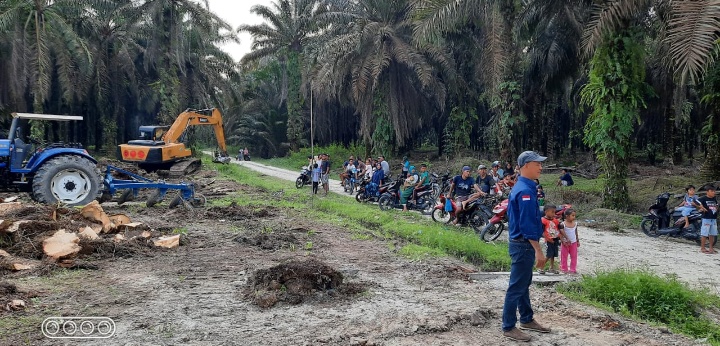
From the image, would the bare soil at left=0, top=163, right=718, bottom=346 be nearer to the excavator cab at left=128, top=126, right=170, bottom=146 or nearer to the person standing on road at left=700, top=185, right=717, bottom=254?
the person standing on road at left=700, top=185, right=717, bottom=254

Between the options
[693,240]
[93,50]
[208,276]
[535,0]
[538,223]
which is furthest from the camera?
[93,50]

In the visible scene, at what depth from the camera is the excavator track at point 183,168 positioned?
19.4 metres

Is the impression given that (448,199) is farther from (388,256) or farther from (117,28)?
(117,28)

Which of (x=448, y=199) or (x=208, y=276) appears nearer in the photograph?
(x=208, y=276)

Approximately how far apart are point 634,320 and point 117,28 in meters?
33.6

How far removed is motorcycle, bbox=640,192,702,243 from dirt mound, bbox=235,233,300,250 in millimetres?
8102

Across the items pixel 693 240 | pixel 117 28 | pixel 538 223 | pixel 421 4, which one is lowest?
pixel 693 240

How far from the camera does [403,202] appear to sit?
1505cm

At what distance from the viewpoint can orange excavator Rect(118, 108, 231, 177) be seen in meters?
18.5

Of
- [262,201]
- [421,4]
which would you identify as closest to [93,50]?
[262,201]

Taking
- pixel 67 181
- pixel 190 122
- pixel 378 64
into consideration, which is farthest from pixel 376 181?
pixel 190 122

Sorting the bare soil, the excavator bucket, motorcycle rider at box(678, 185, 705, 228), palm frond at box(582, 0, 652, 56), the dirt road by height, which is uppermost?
palm frond at box(582, 0, 652, 56)

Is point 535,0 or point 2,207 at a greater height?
point 535,0
